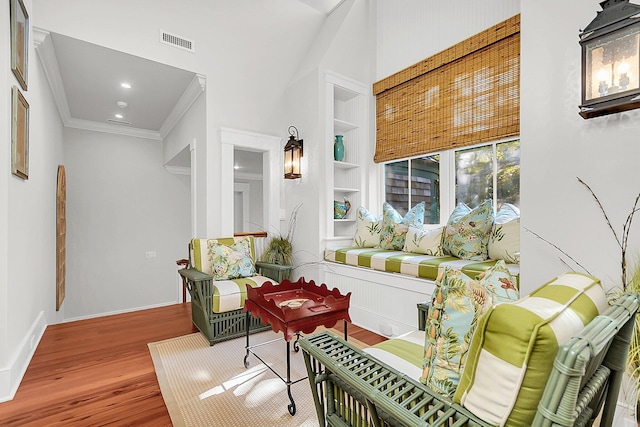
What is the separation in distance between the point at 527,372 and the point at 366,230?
2.90 meters

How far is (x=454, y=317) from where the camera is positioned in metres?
0.96

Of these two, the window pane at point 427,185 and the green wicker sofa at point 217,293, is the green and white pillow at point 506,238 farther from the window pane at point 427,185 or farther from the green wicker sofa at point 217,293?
the green wicker sofa at point 217,293

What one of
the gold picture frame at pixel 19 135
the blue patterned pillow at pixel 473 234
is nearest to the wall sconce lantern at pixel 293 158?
the blue patterned pillow at pixel 473 234

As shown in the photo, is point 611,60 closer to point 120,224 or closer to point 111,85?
point 111,85

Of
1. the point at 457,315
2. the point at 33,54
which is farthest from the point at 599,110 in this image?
the point at 33,54

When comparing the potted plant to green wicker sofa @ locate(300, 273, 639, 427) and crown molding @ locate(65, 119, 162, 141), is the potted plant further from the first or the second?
crown molding @ locate(65, 119, 162, 141)

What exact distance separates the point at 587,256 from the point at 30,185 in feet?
12.6

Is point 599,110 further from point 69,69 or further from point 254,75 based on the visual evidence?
point 69,69

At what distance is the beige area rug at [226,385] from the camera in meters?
1.75

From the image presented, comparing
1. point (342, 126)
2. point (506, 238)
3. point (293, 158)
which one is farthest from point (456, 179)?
point (293, 158)

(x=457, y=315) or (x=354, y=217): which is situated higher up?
(x=354, y=217)

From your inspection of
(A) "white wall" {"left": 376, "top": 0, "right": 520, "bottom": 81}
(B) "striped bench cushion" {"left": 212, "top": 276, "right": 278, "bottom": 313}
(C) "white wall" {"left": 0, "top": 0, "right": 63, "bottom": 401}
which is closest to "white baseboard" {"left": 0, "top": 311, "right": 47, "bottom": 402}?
(C) "white wall" {"left": 0, "top": 0, "right": 63, "bottom": 401}

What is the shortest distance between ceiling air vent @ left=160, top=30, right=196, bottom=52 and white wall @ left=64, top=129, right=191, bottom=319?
109 inches

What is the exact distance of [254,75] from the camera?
3711 millimetres
